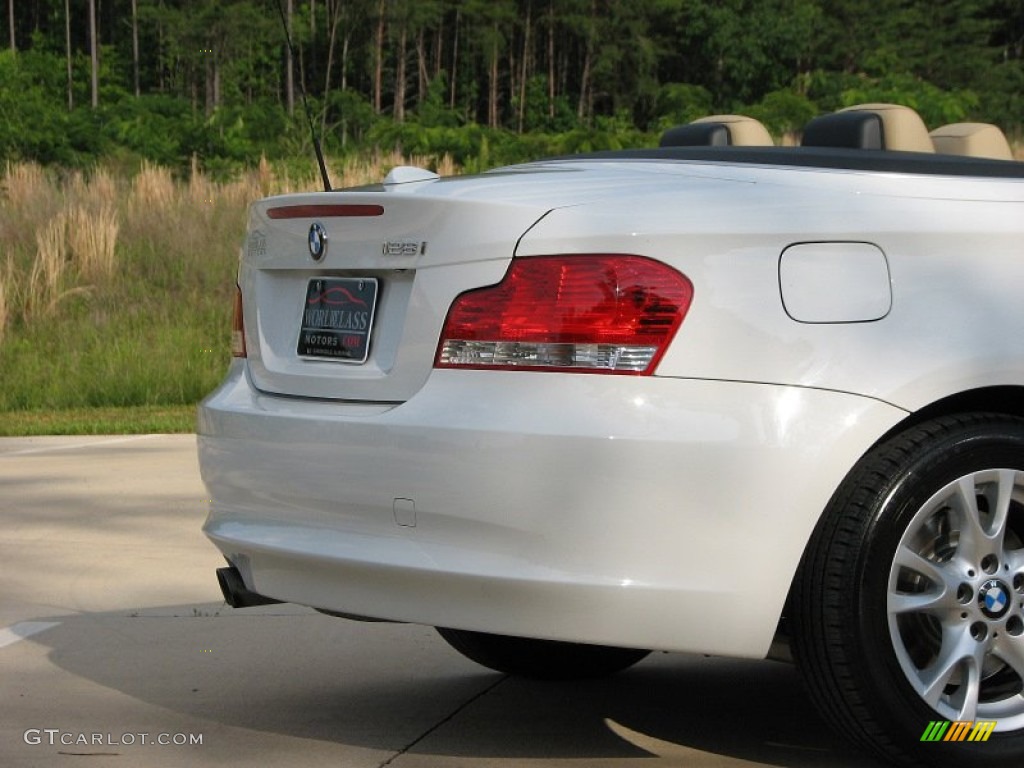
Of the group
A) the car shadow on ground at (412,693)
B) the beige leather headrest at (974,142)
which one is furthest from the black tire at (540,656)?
the beige leather headrest at (974,142)

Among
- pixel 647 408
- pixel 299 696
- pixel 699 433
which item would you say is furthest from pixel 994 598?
pixel 299 696

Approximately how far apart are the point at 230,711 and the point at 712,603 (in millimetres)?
1562

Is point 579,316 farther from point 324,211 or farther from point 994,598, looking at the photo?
point 994,598

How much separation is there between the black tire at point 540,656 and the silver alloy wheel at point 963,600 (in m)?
1.21

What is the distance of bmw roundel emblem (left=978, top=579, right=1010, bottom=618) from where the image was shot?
147 inches

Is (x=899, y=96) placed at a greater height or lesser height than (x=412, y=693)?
greater

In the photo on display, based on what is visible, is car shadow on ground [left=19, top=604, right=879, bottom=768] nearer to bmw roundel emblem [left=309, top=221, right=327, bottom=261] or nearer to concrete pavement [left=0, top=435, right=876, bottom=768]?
concrete pavement [left=0, top=435, right=876, bottom=768]

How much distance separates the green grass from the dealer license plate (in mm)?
7118

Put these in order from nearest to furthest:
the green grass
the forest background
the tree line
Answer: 1. the green grass
2. the forest background
3. the tree line

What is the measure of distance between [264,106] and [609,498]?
33772 millimetres

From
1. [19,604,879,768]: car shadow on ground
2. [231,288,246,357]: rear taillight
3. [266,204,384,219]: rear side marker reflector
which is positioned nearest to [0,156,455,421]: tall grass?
[19,604,879,768]: car shadow on ground

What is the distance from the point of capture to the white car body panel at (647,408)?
3.49 meters

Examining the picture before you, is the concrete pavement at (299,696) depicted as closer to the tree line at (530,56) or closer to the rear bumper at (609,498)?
the rear bumper at (609,498)

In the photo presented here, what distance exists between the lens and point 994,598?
3734 mm
